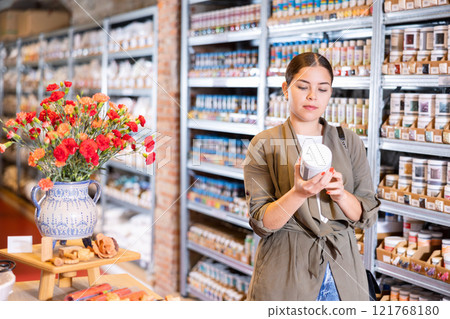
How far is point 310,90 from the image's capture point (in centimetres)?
130

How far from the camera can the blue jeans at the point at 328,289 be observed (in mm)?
1353

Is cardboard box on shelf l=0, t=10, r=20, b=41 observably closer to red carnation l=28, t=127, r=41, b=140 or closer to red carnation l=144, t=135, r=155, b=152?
red carnation l=28, t=127, r=41, b=140

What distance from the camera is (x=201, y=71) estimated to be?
131 inches

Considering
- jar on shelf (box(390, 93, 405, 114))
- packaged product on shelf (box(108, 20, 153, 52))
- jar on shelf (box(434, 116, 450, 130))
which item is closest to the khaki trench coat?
jar on shelf (box(434, 116, 450, 130))

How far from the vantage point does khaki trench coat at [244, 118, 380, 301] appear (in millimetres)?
1347

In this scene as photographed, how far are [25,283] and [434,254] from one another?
1593mm

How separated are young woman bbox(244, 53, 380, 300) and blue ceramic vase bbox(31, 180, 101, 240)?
0.53 m

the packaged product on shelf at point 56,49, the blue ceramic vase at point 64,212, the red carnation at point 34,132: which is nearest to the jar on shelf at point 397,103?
the blue ceramic vase at point 64,212

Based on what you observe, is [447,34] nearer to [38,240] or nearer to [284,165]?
[284,165]

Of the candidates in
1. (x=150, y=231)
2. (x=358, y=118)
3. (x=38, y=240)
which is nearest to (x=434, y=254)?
(x=358, y=118)

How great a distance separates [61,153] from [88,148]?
0.08 meters

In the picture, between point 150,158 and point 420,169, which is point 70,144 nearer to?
point 150,158

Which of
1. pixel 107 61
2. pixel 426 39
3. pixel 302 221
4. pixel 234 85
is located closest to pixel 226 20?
pixel 234 85

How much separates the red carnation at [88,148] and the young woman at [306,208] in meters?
0.44
